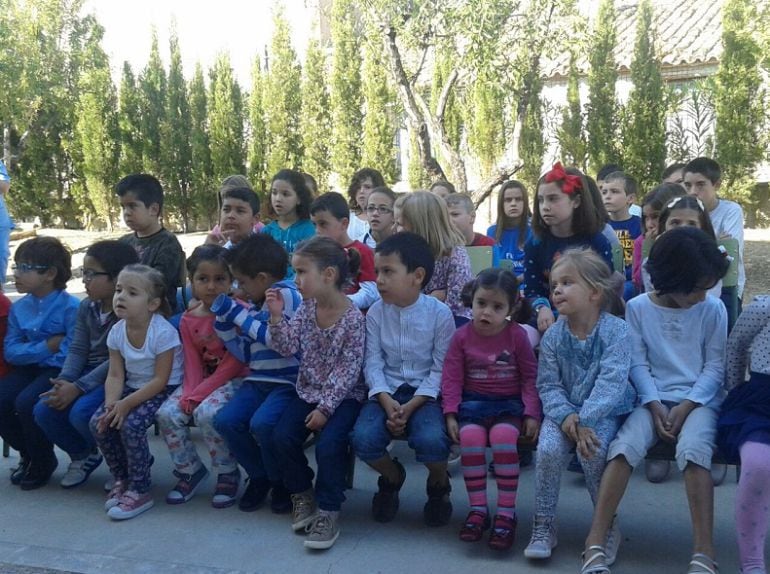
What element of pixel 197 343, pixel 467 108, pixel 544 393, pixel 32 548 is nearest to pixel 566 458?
pixel 544 393

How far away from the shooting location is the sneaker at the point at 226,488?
430 cm

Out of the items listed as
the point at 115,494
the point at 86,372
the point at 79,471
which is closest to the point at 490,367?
the point at 115,494

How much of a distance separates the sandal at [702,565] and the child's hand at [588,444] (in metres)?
0.55

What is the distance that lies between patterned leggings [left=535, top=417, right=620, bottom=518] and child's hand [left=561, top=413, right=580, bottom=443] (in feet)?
0.09

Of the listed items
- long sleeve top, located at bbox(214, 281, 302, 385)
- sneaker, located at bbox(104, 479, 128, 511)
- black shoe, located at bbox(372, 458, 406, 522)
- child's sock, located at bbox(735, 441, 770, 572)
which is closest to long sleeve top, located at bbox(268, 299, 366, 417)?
long sleeve top, located at bbox(214, 281, 302, 385)

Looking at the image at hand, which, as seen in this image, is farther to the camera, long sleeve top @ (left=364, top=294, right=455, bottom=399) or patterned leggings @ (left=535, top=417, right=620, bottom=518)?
long sleeve top @ (left=364, top=294, right=455, bottom=399)

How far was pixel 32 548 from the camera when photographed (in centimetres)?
391

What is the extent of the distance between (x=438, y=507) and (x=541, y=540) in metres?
0.61

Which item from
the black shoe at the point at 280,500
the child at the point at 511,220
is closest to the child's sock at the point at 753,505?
the black shoe at the point at 280,500

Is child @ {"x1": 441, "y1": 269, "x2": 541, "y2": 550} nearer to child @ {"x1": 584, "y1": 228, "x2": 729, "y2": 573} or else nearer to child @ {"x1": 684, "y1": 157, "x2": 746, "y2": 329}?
child @ {"x1": 584, "y1": 228, "x2": 729, "y2": 573}

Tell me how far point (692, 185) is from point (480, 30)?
5.46 metres

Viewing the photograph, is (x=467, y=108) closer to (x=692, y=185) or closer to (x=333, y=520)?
(x=692, y=185)

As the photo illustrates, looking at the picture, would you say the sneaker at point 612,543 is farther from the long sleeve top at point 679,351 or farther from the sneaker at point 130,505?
the sneaker at point 130,505

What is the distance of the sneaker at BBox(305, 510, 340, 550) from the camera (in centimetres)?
372
